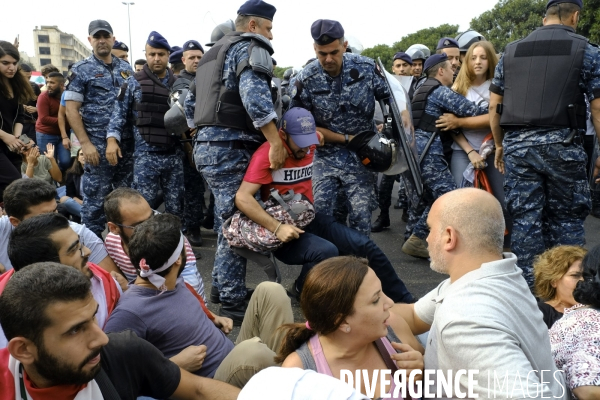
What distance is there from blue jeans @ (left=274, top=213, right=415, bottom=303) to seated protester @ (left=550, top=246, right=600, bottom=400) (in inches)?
56.3

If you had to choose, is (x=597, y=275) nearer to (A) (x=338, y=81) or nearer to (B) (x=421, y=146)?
(A) (x=338, y=81)

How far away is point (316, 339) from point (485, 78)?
12.1ft

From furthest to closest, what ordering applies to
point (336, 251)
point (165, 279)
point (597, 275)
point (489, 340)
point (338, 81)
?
1. point (338, 81)
2. point (336, 251)
3. point (165, 279)
4. point (597, 275)
5. point (489, 340)

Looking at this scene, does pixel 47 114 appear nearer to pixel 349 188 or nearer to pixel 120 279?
pixel 349 188

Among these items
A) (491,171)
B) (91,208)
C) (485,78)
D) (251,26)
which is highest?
(251,26)

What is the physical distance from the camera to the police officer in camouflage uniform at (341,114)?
420cm

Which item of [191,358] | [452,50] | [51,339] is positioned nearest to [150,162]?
[191,358]

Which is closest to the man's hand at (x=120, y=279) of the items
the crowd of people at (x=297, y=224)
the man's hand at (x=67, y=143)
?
the crowd of people at (x=297, y=224)

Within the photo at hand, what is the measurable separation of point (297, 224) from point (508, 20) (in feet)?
107

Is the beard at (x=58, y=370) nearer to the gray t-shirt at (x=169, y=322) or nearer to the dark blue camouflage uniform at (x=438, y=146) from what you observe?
the gray t-shirt at (x=169, y=322)

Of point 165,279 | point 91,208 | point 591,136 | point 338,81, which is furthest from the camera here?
point 591,136

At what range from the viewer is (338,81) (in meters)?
4.21

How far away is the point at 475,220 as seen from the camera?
1.88m

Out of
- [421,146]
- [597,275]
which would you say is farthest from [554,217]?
[597,275]
